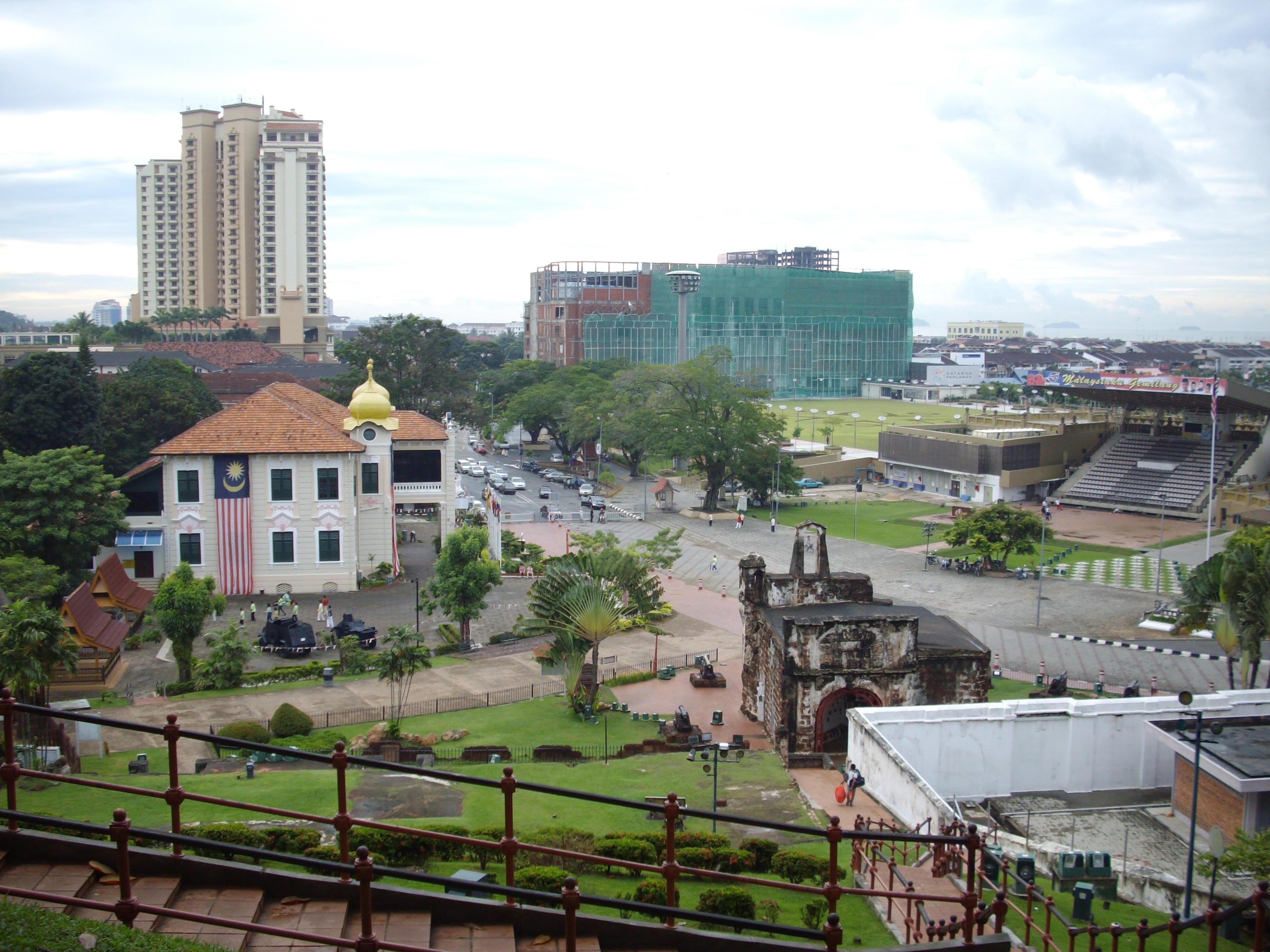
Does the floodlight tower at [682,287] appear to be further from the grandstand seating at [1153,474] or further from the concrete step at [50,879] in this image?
the concrete step at [50,879]

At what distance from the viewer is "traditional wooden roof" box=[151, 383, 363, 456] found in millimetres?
41719

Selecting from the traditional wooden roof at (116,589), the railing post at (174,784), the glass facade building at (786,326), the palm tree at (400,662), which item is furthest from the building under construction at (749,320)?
the railing post at (174,784)

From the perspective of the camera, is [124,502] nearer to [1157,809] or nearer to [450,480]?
[450,480]

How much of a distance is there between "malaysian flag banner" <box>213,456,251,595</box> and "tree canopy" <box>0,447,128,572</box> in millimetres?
3580

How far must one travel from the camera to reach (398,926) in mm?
7953

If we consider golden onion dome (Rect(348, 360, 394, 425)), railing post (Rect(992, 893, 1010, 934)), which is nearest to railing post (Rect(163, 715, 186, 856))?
railing post (Rect(992, 893, 1010, 934))

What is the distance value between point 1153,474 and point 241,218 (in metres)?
117

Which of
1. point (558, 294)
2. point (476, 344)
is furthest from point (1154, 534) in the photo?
point (476, 344)

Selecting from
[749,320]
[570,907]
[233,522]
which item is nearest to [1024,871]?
[570,907]

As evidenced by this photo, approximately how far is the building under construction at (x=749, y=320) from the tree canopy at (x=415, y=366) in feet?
161

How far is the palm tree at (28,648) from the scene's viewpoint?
74.1 ft

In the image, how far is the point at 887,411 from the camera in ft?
428

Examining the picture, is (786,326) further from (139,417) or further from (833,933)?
(833,933)

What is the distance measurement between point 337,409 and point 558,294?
89.4 metres
